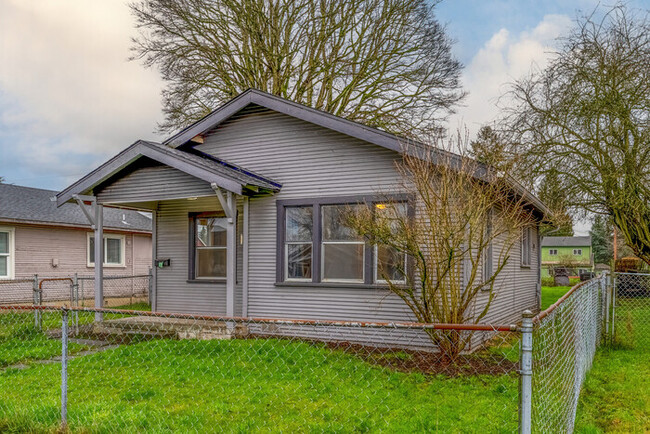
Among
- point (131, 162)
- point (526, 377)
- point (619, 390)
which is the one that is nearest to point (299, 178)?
point (131, 162)

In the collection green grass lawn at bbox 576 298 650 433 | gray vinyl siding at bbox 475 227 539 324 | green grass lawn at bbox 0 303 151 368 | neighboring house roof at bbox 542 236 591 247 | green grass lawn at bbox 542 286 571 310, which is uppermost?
neighboring house roof at bbox 542 236 591 247

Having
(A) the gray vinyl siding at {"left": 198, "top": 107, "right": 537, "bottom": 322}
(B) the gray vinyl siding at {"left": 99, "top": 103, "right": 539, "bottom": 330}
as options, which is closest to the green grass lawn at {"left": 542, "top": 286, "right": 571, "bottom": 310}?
(B) the gray vinyl siding at {"left": 99, "top": 103, "right": 539, "bottom": 330}

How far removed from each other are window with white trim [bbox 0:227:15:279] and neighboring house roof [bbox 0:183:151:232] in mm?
641

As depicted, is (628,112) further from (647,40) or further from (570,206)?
(570,206)

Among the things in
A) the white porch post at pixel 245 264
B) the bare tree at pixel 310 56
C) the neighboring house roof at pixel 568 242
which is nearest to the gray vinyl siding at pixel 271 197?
the white porch post at pixel 245 264

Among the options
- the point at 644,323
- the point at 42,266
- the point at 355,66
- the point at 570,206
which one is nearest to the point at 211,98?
the point at 355,66

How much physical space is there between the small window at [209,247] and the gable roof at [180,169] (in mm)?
1426

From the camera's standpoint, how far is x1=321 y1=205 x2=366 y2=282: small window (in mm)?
9258

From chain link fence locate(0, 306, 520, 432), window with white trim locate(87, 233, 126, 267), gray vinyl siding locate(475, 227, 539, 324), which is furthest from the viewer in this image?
window with white trim locate(87, 233, 126, 267)

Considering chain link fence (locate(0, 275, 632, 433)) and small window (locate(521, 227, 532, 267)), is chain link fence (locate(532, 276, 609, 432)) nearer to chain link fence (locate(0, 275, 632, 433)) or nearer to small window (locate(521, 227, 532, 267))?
chain link fence (locate(0, 275, 632, 433))

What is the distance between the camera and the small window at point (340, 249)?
926 cm

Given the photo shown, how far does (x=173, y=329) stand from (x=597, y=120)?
10768 millimetres

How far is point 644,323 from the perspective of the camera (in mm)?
11516

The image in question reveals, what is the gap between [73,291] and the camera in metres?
15.0
